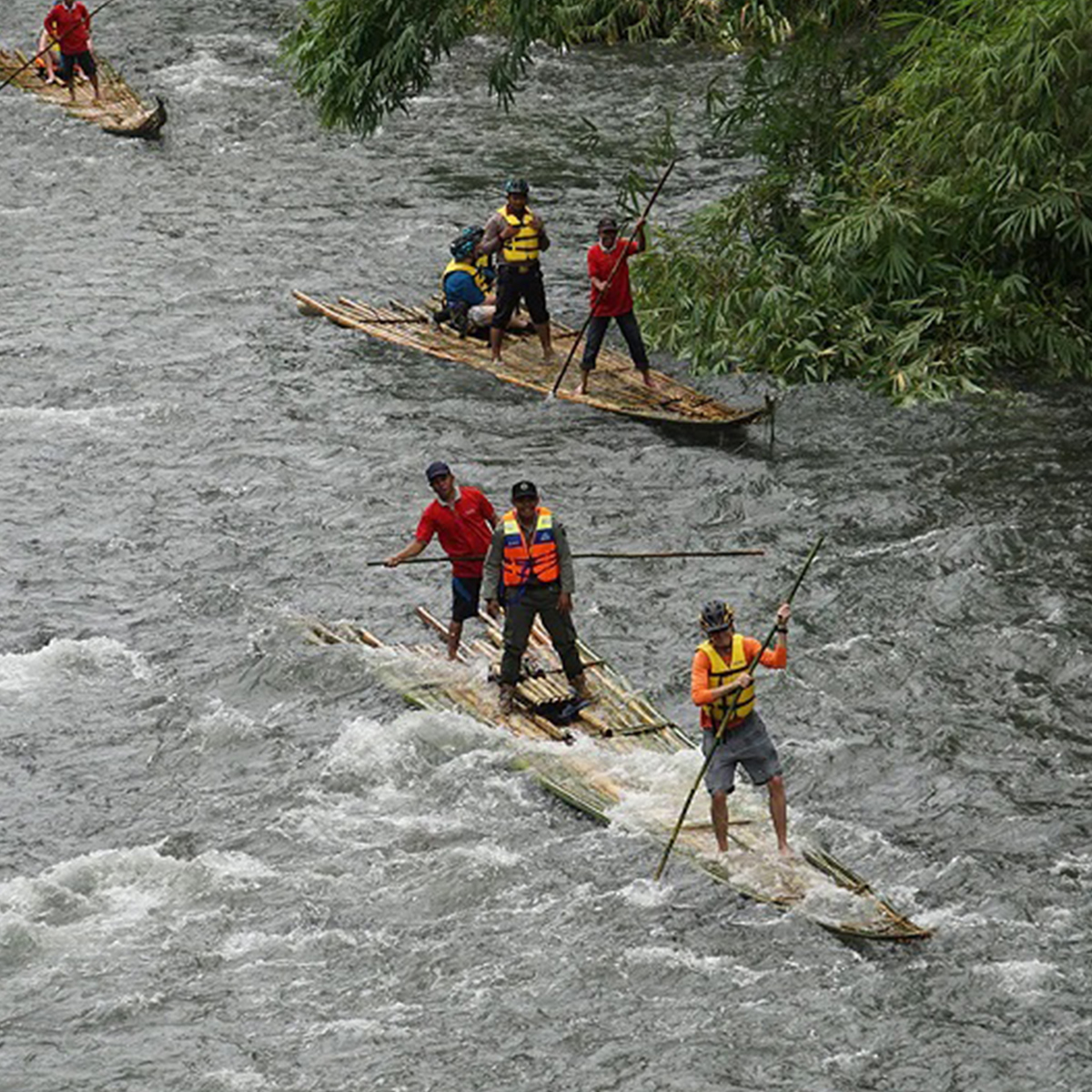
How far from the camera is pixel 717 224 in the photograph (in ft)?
72.4

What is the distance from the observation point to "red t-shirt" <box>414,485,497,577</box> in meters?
15.3

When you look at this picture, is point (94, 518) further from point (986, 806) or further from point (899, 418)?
point (986, 806)

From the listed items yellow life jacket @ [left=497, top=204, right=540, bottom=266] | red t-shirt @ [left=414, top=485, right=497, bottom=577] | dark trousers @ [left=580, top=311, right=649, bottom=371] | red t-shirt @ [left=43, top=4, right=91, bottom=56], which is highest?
red t-shirt @ [left=43, top=4, right=91, bottom=56]

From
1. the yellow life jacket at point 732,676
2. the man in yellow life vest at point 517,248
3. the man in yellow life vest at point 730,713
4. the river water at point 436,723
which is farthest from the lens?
the man in yellow life vest at point 517,248

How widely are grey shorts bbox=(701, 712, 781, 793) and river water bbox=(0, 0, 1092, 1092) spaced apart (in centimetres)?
69

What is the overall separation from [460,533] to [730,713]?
336 centimetres

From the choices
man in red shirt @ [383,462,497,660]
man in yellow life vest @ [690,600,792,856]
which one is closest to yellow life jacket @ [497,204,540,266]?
man in red shirt @ [383,462,497,660]

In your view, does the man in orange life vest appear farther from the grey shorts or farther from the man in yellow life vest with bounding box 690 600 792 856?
the grey shorts

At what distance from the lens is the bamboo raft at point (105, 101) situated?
29594 millimetres

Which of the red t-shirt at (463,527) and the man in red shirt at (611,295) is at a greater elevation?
the man in red shirt at (611,295)

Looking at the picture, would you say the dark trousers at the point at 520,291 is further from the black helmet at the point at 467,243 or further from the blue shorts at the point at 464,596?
the blue shorts at the point at 464,596

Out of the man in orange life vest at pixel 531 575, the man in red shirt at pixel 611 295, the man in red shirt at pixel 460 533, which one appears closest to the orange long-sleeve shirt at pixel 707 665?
the man in orange life vest at pixel 531 575

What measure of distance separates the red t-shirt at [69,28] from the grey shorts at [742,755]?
20.9 meters

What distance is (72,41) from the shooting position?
101 ft
